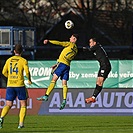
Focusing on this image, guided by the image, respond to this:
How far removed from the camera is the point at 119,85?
29.2m

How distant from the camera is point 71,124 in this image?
64.8 ft

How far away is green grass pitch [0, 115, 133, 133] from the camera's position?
57.4 feet

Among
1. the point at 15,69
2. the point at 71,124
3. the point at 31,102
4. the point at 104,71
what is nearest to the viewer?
the point at 15,69

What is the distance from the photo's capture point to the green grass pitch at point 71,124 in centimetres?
1750

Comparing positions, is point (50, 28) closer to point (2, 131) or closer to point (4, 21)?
point (4, 21)

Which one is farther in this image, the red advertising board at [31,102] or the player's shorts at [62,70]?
the red advertising board at [31,102]

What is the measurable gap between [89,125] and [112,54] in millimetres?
25843

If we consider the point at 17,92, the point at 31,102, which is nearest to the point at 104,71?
Answer: the point at 17,92

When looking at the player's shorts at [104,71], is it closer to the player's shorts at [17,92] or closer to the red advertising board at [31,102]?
the player's shorts at [17,92]

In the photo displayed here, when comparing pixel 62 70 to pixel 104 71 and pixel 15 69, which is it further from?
pixel 15 69

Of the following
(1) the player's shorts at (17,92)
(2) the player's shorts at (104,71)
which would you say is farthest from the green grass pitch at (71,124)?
(2) the player's shorts at (104,71)

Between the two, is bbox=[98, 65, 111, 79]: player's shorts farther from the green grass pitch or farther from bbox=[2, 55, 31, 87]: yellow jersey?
bbox=[2, 55, 31, 87]: yellow jersey

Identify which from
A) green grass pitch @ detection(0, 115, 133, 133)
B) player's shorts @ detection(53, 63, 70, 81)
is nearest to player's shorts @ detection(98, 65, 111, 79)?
player's shorts @ detection(53, 63, 70, 81)

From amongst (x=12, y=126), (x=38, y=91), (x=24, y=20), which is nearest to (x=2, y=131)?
(x=12, y=126)
